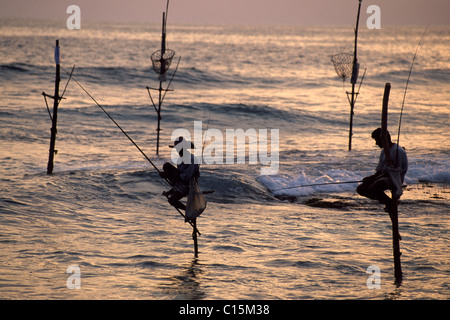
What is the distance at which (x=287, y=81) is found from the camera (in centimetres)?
4462

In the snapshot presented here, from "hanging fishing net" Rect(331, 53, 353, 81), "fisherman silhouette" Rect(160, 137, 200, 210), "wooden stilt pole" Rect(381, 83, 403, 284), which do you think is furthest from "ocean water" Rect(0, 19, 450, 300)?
"hanging fishing net" Rect(331, 53, 353, 81)

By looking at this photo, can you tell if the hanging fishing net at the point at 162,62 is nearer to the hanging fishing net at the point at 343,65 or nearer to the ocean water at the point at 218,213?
the ocean water at the point at 218,213

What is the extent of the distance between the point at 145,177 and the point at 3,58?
127 feet

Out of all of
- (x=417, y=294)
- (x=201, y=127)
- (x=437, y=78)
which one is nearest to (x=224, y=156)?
(x=201, y=127)

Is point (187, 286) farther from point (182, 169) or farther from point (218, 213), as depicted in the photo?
point (218, 213)
